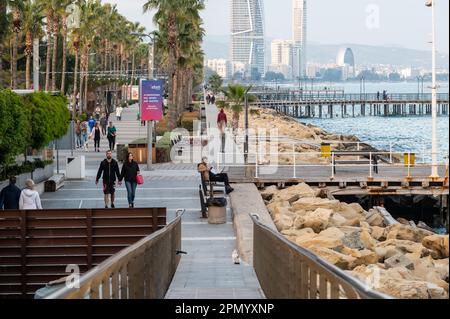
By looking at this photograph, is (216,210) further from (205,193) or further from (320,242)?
(320,242)

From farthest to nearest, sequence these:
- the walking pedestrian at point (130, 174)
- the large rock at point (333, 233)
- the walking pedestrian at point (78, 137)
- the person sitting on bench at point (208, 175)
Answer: the walking pedestrian at point (78, 137) → the person sitting on bench at point (208, 175) → the walking pedestrian at point (130, 174) → the large rock at point (333, 233)

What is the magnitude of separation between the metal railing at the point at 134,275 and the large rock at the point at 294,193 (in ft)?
45.3

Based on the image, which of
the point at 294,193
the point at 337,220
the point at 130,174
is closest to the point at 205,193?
the point at 130,174

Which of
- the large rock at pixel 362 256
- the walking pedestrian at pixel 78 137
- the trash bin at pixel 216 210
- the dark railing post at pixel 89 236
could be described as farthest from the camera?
the walking pedestrian at pixel 78 137

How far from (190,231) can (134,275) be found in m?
12.9

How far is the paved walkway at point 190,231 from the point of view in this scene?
12.9 metres

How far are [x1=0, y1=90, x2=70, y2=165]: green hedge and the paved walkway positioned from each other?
66.3 inches

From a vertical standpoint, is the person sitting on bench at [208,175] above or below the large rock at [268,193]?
above

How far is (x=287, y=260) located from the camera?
30.6ft

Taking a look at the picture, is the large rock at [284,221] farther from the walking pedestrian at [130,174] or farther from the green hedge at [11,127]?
the green hedge at [11,127]

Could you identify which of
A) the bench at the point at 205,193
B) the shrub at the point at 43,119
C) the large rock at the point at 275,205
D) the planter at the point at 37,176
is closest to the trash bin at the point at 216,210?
the bench at the point at 205,193

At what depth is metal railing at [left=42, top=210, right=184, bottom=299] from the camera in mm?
6195

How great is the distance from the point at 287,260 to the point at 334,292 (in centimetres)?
287

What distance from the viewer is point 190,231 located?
2136 cm
